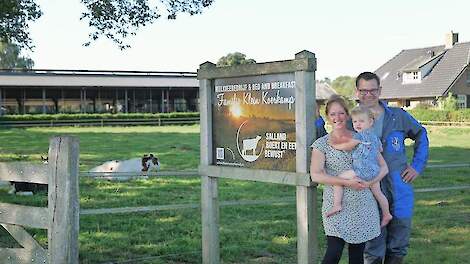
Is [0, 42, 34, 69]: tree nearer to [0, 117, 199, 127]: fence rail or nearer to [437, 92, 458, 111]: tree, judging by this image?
[0, 117, 199, 127]: fence rail

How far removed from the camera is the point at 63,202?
15.5 feet

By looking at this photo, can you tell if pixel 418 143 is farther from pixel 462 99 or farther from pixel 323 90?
pixel 323 90

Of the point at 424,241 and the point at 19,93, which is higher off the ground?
the point at 19,93

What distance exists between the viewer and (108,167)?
13625 millimetres

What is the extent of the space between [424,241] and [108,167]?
7985mm

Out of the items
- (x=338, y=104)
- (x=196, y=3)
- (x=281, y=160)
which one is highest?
(x=196, y=3)

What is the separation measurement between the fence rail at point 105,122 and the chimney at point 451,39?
82.7ft

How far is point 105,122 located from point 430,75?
94.8ft

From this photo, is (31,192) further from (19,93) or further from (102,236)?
(19,93)

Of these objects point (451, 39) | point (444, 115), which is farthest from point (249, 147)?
point (451, 39)

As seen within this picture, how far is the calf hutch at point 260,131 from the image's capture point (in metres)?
4.86

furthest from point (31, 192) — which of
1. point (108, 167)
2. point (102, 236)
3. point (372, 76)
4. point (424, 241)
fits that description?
point (372, 76)

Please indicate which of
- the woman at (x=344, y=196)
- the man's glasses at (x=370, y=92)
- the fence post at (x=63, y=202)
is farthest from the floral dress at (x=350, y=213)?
the fence post at (x=63, y=202)

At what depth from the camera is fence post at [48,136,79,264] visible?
4719mm
